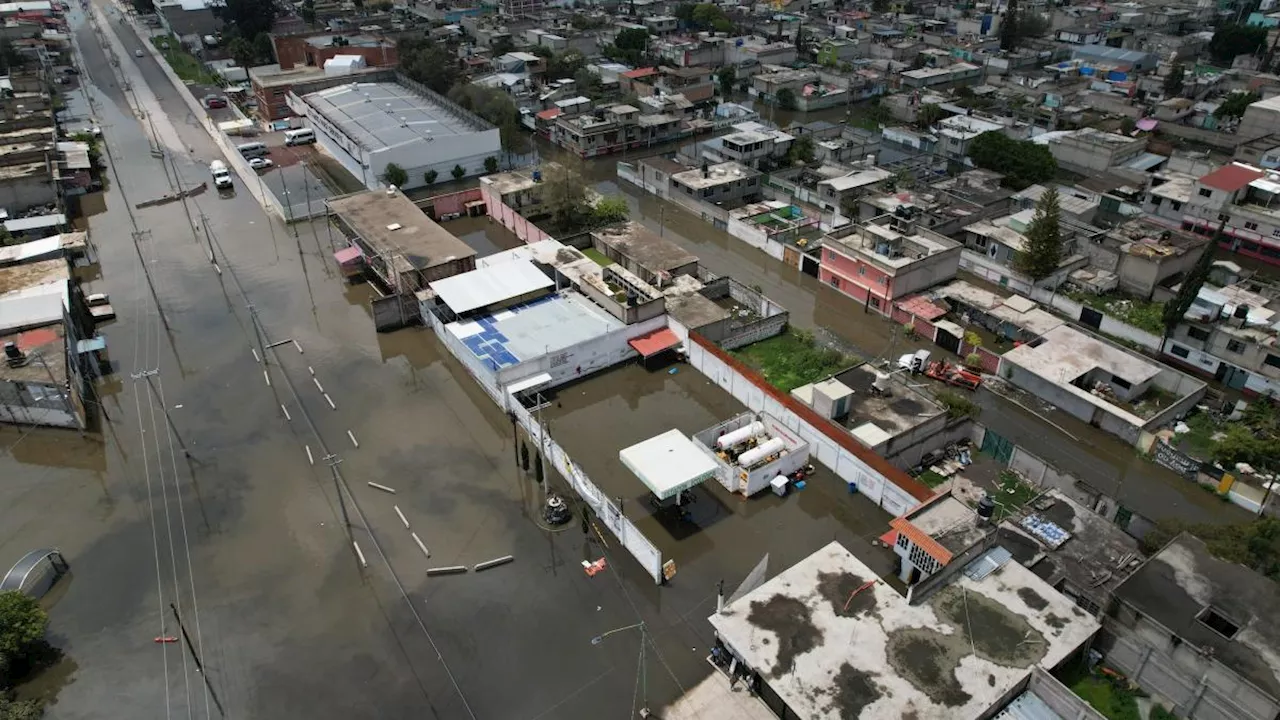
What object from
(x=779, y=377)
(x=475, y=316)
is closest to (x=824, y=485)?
(x=779, y=377)

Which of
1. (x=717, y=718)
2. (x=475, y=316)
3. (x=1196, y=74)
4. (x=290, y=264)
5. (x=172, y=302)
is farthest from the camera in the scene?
(x=1196, y=74)

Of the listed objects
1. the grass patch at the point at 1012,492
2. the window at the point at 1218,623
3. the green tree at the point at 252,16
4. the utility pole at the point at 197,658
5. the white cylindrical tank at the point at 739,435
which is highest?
the green tree at the point at 252,16

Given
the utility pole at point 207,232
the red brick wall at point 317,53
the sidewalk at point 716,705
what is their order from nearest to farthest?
the sidewalk at point 716,705
the utility pole at point 207,232
the red brick wall at point 317,53

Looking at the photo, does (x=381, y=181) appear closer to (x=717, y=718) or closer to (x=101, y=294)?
(x=101, y=294)

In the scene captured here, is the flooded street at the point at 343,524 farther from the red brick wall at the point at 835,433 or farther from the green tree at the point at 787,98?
the green tree at the point at 787,98

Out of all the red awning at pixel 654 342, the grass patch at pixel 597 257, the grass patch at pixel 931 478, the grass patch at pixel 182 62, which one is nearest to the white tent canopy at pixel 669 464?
the red awning at pixel 654 342

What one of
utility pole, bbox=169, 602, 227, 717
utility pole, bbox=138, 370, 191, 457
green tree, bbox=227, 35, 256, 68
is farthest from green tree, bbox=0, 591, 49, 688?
green tree, bbox=227, 35, 256, 68

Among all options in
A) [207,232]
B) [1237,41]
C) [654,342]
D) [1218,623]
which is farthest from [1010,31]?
[207,232]
